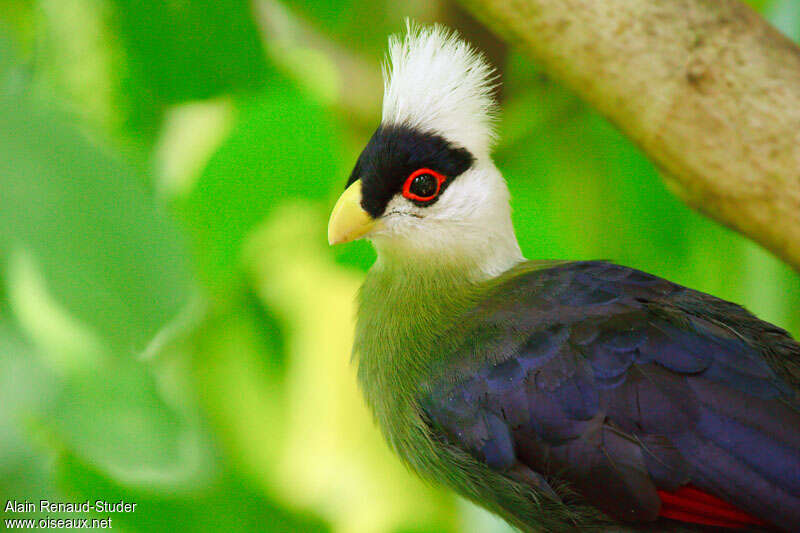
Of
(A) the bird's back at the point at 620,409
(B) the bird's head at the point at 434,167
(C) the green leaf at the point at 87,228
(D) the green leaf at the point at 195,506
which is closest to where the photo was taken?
(C) the green leaf at the point at 87,228

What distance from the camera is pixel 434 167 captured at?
3.88 feet

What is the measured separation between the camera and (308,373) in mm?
1393

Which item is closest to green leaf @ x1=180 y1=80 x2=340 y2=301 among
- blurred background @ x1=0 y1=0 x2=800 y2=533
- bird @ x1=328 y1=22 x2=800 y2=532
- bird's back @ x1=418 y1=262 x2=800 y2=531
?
blurred background @ x1=0 y1=0 x2=800 y2=533

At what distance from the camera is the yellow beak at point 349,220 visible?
1.09 meters

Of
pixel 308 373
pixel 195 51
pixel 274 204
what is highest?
pixel 195 51

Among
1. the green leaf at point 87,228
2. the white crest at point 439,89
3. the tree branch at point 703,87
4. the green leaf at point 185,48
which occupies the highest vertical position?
the tree branch at point 703,87

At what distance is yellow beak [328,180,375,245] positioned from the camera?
1.09 metres

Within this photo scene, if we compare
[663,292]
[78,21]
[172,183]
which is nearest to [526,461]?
[663,292]

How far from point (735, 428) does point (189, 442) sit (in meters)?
0.66

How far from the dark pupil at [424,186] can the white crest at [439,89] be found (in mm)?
76

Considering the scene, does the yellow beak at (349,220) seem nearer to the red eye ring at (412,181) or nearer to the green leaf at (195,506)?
the red eye ring at (412,181)

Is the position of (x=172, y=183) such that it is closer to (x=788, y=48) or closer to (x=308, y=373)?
(x=308, y=373)

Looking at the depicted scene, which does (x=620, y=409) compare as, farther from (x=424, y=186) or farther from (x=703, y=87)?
(x=703, y=87)

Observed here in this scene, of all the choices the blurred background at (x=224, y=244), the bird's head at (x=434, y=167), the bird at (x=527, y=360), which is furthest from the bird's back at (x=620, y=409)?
the blurred background at (x=224, y=244)
